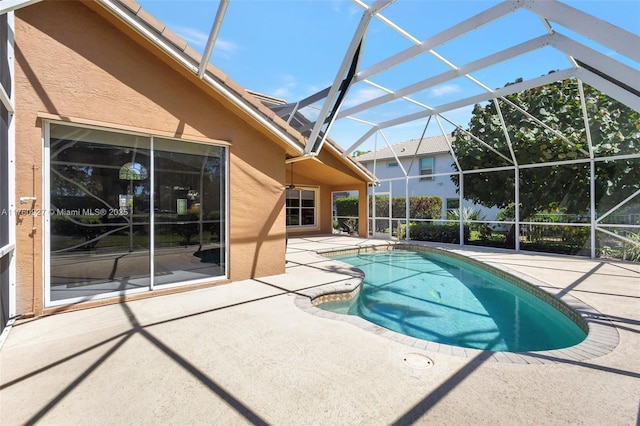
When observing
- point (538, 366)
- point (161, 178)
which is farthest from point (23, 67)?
point (538, 366)

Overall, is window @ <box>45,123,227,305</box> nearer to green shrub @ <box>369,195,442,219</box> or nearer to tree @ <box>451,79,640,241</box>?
tree @ <box>451,79,640,241</box>

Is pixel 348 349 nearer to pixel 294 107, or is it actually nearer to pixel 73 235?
pixel 73 235

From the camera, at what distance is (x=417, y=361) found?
3.23 meters

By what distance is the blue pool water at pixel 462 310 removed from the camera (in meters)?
4.88

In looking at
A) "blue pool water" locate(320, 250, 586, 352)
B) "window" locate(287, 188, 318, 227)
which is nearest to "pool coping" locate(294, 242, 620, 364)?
"blue pool water" locate(320, 250, 586, 352)

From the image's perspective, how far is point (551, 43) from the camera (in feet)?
19.3

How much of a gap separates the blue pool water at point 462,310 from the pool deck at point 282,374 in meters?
0.91

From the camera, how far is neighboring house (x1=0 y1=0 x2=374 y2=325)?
4.28m

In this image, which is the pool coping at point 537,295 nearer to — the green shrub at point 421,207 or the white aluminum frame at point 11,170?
the white aluminum frame at point 11,170

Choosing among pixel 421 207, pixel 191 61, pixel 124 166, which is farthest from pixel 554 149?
pixel 124 166

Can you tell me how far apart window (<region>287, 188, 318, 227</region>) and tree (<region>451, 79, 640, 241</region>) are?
7619mm

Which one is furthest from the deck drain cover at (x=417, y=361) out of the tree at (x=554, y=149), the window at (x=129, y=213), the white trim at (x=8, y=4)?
the tree at (x=554, y=149)

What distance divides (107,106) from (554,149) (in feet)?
42.1

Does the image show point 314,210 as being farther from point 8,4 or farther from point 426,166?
point 8,4
